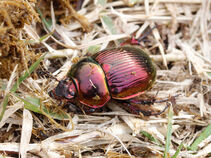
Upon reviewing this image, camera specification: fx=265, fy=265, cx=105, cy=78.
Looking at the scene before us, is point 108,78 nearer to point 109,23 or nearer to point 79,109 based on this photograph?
point 79,109

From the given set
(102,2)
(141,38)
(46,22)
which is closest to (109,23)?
(102,2)

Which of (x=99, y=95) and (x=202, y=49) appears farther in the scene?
(x=202, y=49)

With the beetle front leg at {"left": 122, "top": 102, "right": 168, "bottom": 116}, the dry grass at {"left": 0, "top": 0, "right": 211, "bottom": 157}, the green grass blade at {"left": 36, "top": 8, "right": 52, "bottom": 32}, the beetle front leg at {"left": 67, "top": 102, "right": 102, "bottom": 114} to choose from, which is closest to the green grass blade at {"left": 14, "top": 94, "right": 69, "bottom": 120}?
the dry grass at {"left": 0, "top": 0, "right": 211, "bottom": 157}

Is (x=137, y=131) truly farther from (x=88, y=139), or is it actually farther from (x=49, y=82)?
(x=49, y=82)

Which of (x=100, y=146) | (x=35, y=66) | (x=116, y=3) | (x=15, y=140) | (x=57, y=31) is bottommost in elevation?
(x=100, y=146)

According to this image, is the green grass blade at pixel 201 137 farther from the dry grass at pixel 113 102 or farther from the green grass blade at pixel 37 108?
the green grass blade at pixel 37 108

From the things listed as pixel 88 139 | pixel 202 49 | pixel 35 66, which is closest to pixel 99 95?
pixel 88 139

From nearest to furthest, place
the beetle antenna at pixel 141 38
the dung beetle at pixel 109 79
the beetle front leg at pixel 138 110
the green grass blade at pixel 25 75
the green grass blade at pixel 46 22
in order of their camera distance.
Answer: the green grass blade at pixel 25 75
the dung beetle at pixel 109 79
the beetle front leg at pixel 138 110
the green grass blade at pixel 46 22
the beetle antenna at pixel 141 38

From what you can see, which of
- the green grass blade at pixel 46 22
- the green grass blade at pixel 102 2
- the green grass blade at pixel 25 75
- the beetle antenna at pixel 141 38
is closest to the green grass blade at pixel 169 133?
the beetle antenna at pixel 141 38
